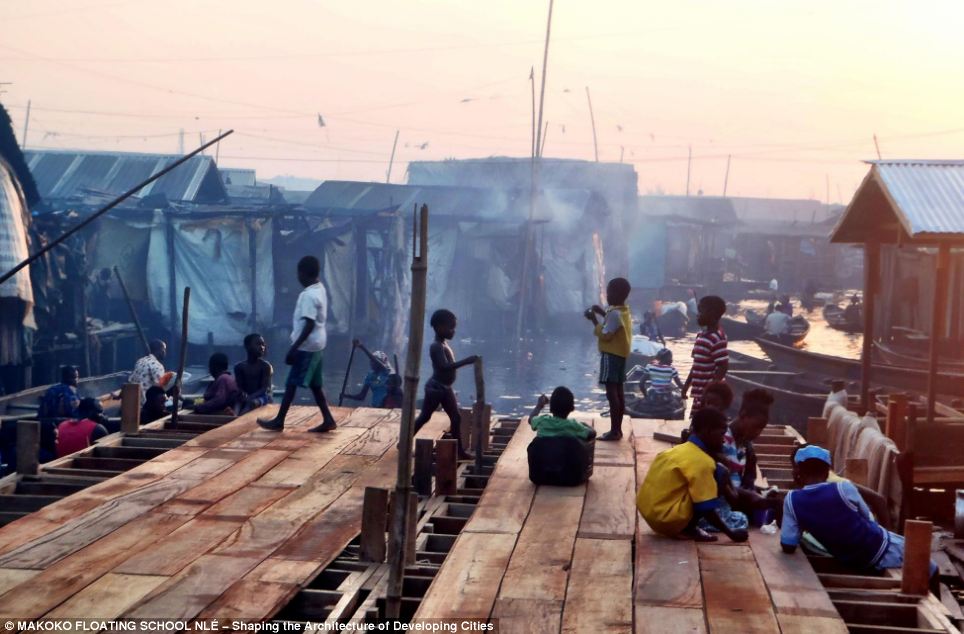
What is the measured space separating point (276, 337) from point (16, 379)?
7.53 metres

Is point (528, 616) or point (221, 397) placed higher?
point (221, 397)

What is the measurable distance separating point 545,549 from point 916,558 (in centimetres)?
196

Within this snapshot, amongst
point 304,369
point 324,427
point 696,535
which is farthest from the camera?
point 324,427

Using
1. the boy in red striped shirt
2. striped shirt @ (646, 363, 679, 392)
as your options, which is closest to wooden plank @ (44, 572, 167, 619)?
the boy in red striped shirt

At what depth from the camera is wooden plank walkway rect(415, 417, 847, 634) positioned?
4695 mm

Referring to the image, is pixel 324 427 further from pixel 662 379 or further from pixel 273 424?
pixel 662 379

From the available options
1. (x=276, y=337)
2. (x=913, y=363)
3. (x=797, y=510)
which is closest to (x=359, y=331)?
(x=276, y=337)

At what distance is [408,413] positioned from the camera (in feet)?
15.3

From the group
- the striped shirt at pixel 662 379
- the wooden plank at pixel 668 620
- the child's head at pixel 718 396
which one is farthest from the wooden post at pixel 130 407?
the striped shirt at pixel 662 379

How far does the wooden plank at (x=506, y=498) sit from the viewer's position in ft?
20.5

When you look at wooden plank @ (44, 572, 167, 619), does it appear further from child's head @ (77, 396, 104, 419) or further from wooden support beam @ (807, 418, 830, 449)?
wooden support beam @ (807, 418, 830, 449)

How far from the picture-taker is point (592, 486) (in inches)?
286

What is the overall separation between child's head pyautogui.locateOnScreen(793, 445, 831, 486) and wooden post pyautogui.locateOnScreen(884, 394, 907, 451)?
4466mm

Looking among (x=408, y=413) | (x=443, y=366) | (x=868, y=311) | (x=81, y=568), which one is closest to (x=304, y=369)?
(x=443, y=366)
